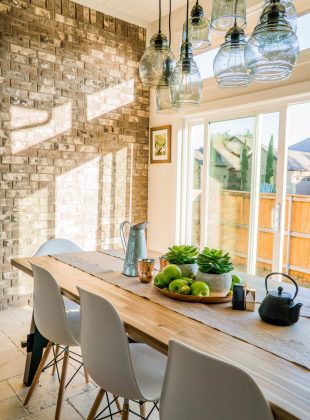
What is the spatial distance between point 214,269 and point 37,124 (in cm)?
274

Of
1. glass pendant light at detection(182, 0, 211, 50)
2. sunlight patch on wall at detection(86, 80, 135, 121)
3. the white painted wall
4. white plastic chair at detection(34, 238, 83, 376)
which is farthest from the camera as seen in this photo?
sunlight patch on wall at detection(86, 80, 135, 121)

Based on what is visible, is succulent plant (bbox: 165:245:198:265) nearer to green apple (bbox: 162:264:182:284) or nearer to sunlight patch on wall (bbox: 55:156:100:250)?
green apple (bbox: 162:264:182:284)

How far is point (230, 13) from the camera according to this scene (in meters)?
1.80

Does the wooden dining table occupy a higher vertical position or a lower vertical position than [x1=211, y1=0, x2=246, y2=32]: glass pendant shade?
lower

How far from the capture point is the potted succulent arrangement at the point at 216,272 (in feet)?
5.41

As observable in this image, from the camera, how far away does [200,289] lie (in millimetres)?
1635

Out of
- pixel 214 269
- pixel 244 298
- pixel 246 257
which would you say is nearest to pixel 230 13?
pixel 214 269

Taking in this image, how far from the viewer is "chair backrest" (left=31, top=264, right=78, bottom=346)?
1.75m

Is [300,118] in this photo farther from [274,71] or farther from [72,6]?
[72,6]

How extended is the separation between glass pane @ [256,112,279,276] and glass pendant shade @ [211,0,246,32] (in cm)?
158

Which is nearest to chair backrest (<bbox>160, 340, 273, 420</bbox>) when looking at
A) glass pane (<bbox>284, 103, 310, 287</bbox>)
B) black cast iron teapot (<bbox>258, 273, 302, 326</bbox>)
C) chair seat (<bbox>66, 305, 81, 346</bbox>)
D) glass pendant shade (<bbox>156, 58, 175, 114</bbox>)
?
black cast iron teapot (<bbox>258, 273, 302, 326</bbox>)

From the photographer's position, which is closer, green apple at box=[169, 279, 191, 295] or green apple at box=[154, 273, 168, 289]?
green apple at box=[169, 279, 191, 295]

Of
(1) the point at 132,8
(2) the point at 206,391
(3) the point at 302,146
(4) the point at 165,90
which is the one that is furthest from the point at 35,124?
(2) the point at 206,391

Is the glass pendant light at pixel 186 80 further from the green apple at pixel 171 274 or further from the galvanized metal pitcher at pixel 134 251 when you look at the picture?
the green apple at pixel 171 274
